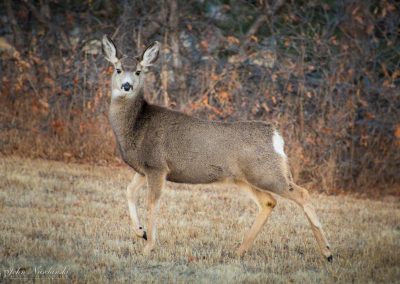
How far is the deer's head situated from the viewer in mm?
7789

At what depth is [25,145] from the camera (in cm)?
1264

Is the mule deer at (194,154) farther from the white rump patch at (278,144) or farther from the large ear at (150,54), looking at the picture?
the large ear at (150,54)

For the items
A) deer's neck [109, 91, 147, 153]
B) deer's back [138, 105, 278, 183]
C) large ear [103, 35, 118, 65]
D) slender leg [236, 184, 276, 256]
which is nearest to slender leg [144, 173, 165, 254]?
deer's back [138, 105, 278, 183]

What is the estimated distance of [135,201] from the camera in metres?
7.82

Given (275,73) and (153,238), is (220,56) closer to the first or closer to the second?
(275,73)

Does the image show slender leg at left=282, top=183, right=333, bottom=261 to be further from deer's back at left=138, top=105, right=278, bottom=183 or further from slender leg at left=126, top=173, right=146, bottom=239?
slender leg at left=126, top=173, right=146, bottom=239

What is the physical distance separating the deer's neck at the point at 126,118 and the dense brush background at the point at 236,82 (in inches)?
190

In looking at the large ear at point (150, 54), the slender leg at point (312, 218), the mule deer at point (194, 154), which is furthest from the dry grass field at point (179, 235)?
the large ear at point (150, 54)

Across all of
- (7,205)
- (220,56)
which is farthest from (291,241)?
(220,56)

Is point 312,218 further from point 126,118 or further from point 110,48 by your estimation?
point 110,48

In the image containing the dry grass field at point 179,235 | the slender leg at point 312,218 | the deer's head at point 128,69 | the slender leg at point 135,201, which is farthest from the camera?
the deer's head at point 128,69

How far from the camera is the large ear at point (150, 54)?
8070 millimetres

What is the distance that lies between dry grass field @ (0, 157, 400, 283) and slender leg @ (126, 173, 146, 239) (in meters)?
0.14

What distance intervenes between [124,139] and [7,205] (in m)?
2.21
